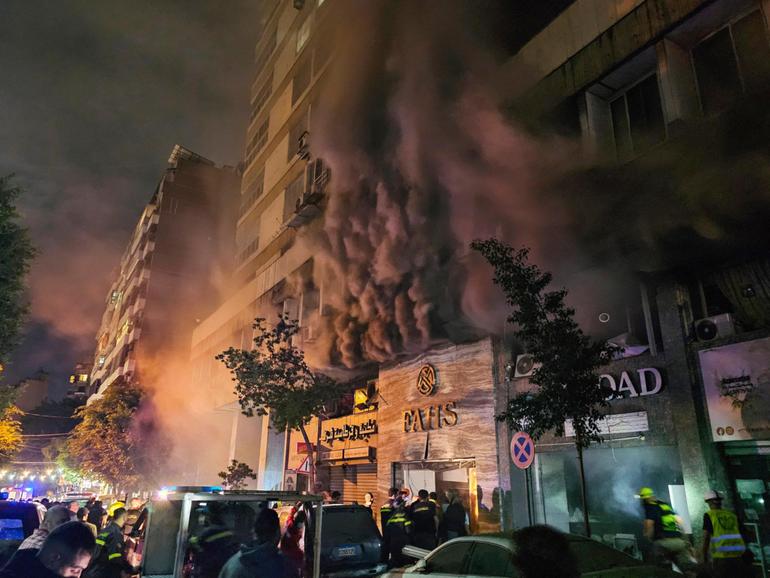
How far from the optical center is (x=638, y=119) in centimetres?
1192

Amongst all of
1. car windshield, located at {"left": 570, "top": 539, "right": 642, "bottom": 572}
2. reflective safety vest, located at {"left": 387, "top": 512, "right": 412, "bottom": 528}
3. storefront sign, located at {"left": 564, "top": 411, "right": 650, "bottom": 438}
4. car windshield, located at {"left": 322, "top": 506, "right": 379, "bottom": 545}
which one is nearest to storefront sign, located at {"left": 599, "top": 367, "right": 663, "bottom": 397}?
storefront sign, located at {"left": 564, "top": 411, "right": 650, "bottom": 438}

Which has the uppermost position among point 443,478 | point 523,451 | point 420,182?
point 420,182

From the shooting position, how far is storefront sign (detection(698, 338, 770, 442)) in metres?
8.71

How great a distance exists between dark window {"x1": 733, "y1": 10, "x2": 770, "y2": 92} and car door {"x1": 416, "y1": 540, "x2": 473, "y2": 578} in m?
9.36

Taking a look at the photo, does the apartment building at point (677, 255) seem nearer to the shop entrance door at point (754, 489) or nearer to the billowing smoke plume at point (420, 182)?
the shop entrance door at point (754, 489)

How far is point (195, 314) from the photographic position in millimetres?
58062

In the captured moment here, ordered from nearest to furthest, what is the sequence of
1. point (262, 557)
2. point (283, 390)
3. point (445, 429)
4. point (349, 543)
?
point (262, 557)
point (349, 543)
point (445, 429)
point (283, 390)

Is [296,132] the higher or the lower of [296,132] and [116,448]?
the higher

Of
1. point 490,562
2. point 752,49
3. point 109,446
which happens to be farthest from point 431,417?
point 109,446

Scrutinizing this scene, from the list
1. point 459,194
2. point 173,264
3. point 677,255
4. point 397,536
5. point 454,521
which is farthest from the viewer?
point 173,264

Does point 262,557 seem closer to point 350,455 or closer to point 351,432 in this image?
point 350,455

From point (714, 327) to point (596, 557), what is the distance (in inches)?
240

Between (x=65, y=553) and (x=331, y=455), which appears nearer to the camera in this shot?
(x=65, y=553)

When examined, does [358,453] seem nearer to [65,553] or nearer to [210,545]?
[210,545]
